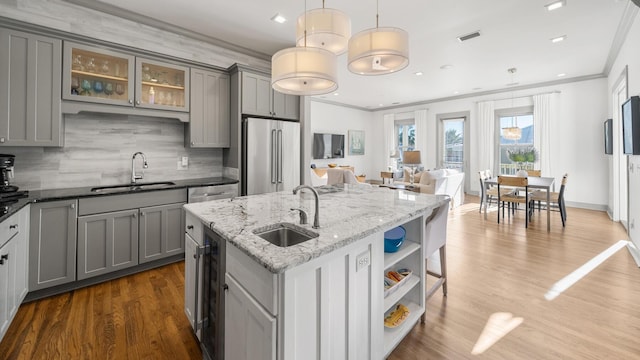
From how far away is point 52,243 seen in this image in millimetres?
2434

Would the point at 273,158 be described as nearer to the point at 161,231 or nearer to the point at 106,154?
the point at 161,231

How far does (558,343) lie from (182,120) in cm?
408

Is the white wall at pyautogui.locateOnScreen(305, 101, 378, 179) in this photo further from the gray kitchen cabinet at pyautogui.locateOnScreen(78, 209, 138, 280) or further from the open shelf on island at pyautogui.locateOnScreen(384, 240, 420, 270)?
the open shelf on island at pyautogui.locateOnScreen(384, 240, 420, 270)

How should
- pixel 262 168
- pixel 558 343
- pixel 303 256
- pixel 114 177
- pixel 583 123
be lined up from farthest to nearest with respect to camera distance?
pixel 583 123 < pixel 262 168 < pixel 114 177 < pixel 558 343 < pixel 303 256

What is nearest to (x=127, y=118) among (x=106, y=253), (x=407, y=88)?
(x=106, y=253)

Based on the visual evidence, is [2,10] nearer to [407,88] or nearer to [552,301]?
[552,301]

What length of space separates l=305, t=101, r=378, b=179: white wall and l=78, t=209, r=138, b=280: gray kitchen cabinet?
5.74 metres

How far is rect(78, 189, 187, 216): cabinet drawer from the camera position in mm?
2576

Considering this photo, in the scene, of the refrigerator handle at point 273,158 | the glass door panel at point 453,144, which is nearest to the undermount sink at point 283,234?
the refrigerator handle at point 273,158

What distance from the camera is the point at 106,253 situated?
2.69 metres

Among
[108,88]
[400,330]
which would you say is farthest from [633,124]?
[108,88]

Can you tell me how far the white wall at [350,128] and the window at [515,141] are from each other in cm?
376

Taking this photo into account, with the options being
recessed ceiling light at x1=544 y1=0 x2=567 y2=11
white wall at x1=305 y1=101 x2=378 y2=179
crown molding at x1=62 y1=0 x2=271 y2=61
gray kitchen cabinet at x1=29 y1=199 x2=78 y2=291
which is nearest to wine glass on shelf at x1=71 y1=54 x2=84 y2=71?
crown molding at x1=62 y1=0 x2=271 y2=61

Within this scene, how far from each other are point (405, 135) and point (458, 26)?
6067 mm
